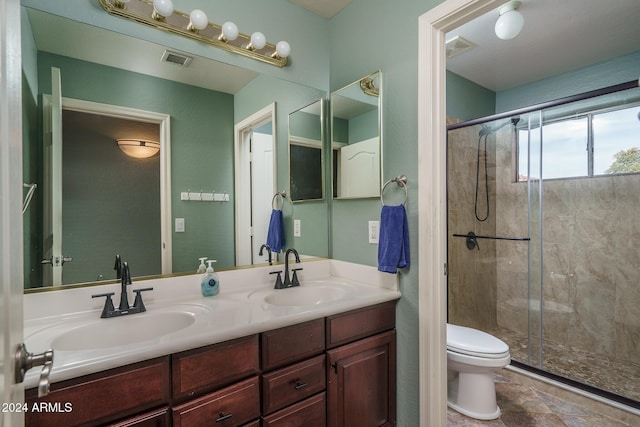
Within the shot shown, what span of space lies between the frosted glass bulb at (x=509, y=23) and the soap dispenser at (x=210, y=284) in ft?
7.07

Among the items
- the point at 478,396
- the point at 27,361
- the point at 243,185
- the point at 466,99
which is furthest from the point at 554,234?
the point at 27,361

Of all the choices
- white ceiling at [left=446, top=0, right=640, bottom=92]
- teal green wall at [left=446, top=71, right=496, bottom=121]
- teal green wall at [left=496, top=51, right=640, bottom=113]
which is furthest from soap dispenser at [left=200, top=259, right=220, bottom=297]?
teal green wall at [left=496, top=51, right=640, bottom=113]

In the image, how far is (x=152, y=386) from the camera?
956 mm

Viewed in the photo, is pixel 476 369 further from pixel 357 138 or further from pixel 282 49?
pixel 282 49

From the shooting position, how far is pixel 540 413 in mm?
1987

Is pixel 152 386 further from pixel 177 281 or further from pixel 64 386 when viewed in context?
pixel 177 281

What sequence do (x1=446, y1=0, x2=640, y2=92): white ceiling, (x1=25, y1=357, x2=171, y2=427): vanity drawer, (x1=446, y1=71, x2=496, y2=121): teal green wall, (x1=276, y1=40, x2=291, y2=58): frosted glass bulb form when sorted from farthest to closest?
(x1=446, y1=71, x2=496, y2=121): teal green wall → (x1=446, y1=0, x2=640, y2=92): white ceiling → (x1=276, y1=40, x2=291, y2=58): frosted glass bulb → (x1=25, y1=357, x2=171, y2=427): vanity drawer

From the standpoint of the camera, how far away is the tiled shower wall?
2500 millimetres

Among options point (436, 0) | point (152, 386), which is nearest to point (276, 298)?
point (152, 386)

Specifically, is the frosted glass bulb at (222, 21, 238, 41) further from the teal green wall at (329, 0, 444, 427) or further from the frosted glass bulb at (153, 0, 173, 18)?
the teal green wall at (329, 0, 444, 427)

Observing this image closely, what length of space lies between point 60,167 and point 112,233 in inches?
12.6

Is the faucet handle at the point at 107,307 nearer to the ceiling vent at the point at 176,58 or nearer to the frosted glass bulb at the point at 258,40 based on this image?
the ceiling vent at the point at 176,58

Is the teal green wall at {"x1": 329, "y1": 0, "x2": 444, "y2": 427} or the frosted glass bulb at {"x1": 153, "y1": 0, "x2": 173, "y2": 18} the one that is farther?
the teal green wall at {"x1": 329, "y1": 0, "x2": 444, "y2": 427}

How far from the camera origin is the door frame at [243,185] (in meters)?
1.71
